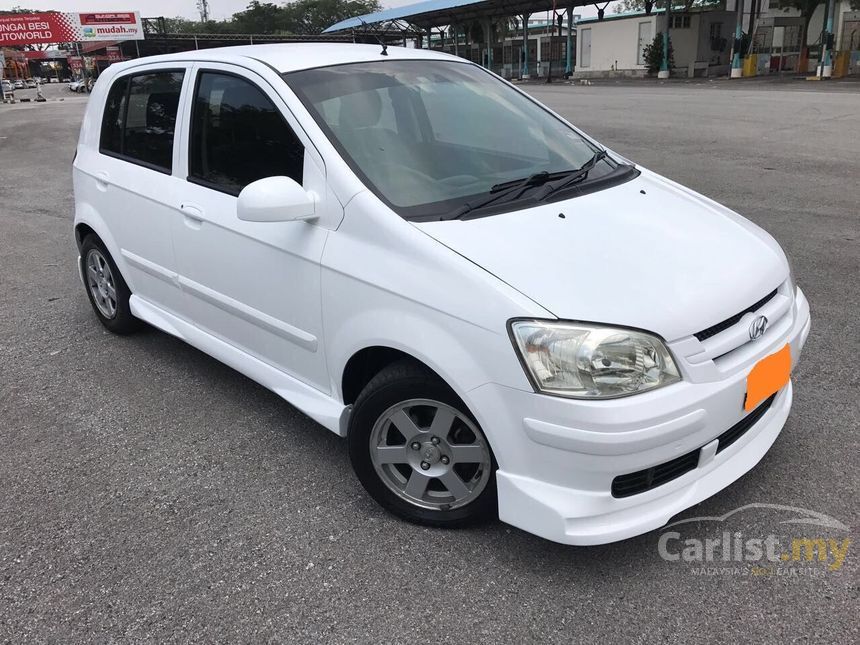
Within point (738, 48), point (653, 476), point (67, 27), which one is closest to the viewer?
point (653, 476)

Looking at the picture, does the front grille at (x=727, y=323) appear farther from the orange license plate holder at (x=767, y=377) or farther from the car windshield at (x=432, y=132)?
the car windshield at (x=432, y=132)

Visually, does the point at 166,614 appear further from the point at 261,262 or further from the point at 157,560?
the point at 261,262

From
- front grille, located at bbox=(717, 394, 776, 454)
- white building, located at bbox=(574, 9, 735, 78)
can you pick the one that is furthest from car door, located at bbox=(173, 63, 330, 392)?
white building, located at bbox=(574, 9, 735, 78)

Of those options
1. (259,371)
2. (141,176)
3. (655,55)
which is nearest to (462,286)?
(259,371)

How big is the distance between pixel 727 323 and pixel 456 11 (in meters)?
44.0

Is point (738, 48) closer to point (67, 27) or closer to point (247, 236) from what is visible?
point (247, 236)

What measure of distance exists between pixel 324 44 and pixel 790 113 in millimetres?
13857

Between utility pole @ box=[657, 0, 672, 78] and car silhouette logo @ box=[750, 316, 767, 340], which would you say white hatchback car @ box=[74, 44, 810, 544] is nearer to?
car silhouette logo @ box=[750, 316, 767, 340]

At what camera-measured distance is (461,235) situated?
7.95 ft

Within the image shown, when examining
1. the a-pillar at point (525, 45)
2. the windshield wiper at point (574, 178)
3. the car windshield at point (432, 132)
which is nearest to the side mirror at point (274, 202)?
the car windshield at point (432, 132)

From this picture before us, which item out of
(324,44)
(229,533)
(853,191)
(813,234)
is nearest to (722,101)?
(853,191)

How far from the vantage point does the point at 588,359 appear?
2109 mm

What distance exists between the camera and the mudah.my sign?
1986 inches

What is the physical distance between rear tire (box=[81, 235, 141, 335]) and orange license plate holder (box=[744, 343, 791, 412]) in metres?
3.55
